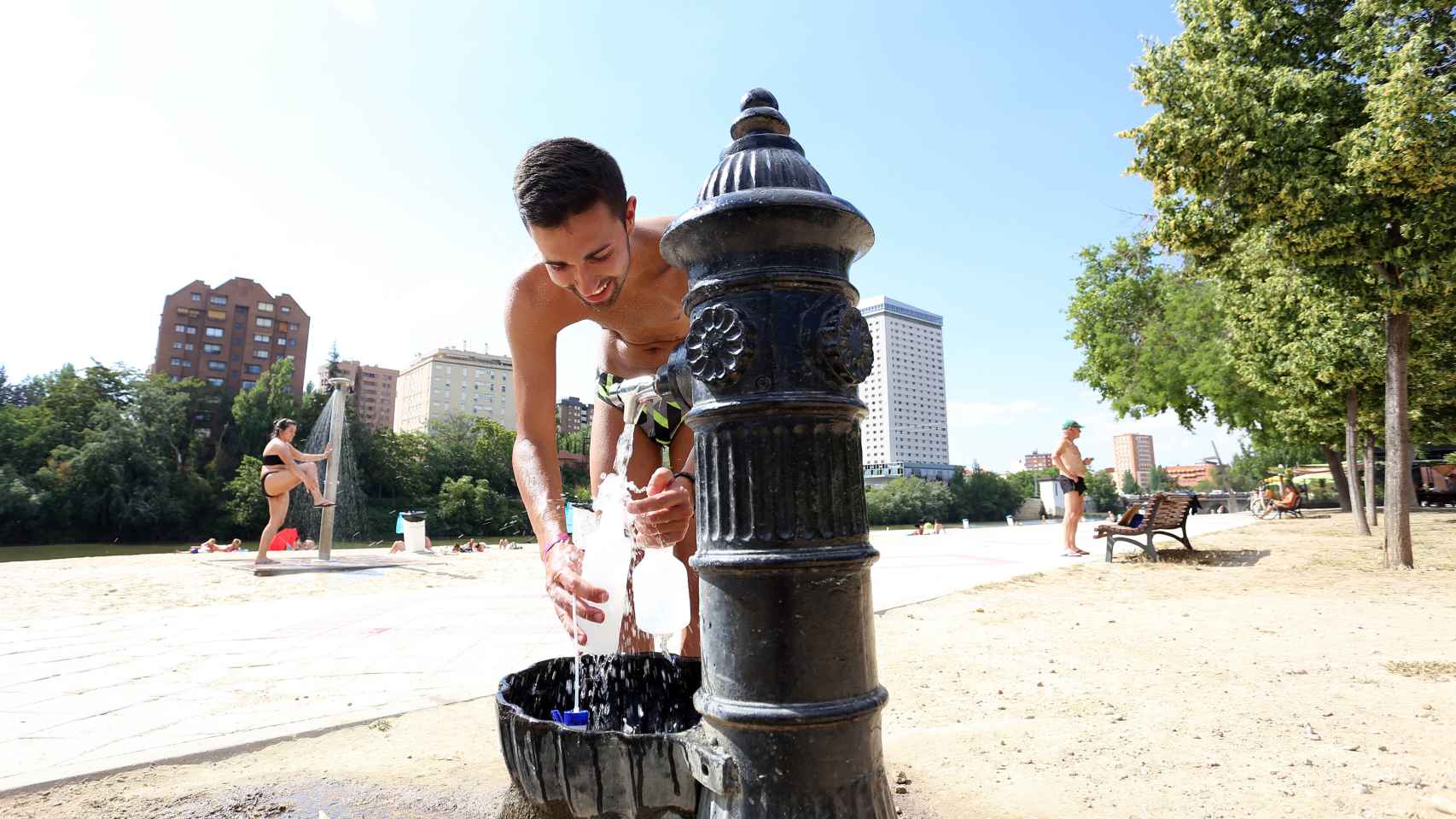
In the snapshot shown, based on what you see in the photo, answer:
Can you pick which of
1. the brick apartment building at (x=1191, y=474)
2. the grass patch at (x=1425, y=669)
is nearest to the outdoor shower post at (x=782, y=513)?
the grass patch at (x=1425, y=669)

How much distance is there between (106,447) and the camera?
39344 mm

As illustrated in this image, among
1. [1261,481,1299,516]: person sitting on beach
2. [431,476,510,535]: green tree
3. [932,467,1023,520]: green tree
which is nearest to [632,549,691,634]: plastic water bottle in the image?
[1261,481,1299,516]: person sitting on beach

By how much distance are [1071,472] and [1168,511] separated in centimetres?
130

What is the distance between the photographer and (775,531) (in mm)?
1250

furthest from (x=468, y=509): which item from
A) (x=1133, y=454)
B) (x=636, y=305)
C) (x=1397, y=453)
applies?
(x=1133, y=454)

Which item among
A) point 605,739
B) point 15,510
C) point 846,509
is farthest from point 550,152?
point 15,510

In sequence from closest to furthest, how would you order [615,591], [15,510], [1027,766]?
[615,591] < [1027,766] < [15,510]

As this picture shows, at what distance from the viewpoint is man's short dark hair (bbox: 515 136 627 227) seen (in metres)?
1.93

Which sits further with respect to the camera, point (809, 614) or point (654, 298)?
point (654, 298)

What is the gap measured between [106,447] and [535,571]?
142 feet

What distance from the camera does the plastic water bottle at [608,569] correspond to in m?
1.76

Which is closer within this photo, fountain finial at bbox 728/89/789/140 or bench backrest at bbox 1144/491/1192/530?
fountain finial at bbox 728/89/789/140

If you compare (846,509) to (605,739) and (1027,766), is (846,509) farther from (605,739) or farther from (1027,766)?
(1027,766)

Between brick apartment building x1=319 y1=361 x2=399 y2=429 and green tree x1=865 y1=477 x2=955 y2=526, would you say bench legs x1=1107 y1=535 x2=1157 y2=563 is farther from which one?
brick apartment building x1=319 y1=361 x2=399 y2=429
